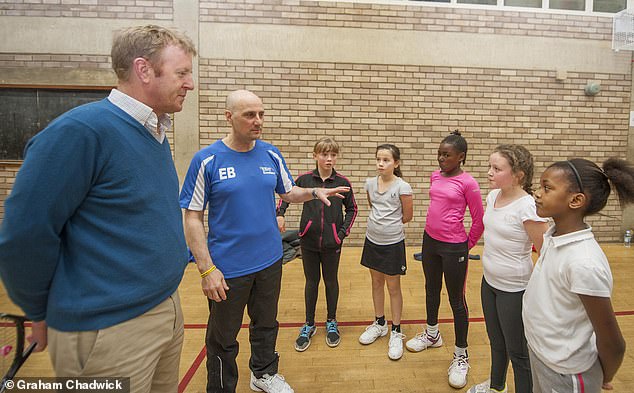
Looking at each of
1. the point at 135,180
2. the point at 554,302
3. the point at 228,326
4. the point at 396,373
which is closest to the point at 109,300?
the point at 135,180

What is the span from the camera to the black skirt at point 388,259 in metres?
2.99

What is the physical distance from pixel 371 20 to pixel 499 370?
5566mm

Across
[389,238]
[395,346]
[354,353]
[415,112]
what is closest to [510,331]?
[395,346]

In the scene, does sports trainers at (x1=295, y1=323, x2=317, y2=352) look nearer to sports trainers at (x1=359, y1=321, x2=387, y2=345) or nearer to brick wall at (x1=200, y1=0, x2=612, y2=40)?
sports trainers at (x1=359, y1=321, x2=387, y2=345)

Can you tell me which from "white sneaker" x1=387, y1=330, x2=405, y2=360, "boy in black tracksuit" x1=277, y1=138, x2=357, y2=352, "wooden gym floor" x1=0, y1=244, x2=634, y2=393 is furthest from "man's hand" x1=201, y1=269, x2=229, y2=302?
"white sneaker" x1=387, y1=330, x2=405, y2=360

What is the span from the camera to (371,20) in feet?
20.1

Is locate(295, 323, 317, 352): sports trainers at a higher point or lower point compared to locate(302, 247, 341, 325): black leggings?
lower

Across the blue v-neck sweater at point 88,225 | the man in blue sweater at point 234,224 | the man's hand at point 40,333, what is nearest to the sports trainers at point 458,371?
the man in blue sweater at point 234,224

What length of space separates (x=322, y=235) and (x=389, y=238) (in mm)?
547

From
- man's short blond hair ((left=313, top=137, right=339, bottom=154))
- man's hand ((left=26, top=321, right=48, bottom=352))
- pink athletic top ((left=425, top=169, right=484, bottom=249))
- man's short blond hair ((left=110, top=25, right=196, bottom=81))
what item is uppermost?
man's short blond hair ((left=110, top=25, right=196, bottom=81))

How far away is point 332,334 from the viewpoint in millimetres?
3088

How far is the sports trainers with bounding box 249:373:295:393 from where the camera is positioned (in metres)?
2.37

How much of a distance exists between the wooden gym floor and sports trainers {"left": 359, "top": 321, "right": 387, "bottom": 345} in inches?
1.6

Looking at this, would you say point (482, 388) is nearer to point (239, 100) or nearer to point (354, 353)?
point (354, 353)
